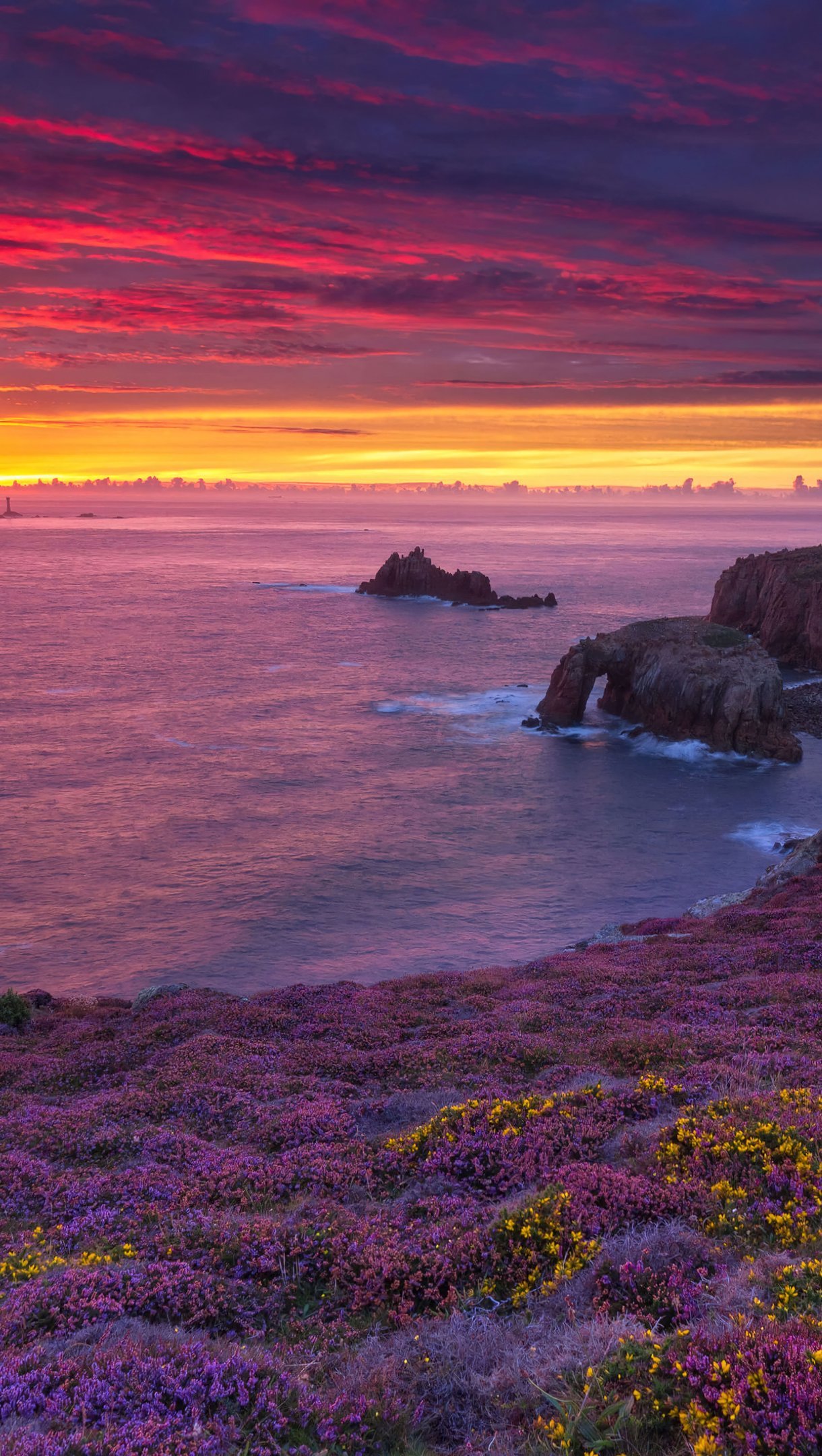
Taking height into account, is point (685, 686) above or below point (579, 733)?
above

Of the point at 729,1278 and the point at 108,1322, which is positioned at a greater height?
the point at 729,1278

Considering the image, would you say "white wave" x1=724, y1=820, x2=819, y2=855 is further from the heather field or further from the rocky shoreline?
the heather field

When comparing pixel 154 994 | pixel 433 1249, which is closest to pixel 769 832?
pixel 154 994

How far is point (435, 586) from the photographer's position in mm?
139625

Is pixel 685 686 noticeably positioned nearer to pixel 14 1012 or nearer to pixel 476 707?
pixel 476 707

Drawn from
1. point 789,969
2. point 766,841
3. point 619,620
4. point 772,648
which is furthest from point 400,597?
point 789,969

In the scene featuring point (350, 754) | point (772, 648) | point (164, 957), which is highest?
point (772, 648)

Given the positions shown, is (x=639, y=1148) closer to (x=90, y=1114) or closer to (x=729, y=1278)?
(x=729, y=1278)

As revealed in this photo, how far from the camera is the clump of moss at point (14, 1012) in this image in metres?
22.3

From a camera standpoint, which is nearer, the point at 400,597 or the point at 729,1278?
the point at 729,1278

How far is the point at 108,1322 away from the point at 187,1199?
258cm

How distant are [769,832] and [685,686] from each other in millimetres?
19523

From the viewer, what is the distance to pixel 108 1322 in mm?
7117

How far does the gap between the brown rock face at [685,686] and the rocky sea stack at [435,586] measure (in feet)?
200
